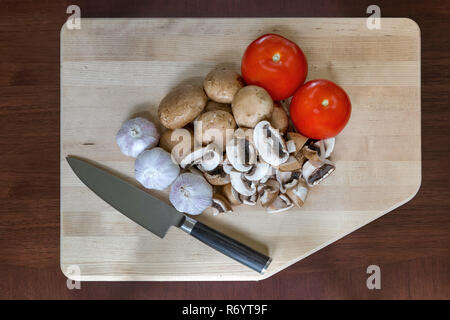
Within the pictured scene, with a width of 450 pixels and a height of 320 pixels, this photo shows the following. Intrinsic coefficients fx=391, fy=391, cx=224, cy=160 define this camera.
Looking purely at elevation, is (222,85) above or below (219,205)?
above

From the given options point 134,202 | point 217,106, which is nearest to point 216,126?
point 217,106

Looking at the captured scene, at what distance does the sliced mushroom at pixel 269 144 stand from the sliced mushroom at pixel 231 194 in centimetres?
11

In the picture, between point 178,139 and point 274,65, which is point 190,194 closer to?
point 178,139

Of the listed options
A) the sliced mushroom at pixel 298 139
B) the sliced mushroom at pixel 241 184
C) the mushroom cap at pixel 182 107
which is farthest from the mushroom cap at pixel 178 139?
the sliced mushroom at pixel 298 139

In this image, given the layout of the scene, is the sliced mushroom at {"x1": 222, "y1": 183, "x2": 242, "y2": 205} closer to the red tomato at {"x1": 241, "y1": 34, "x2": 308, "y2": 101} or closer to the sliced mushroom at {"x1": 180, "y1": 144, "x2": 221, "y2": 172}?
the sliced mushroom at {"x1": 180, "y1": 144, "x2": 221, "y2": 172}

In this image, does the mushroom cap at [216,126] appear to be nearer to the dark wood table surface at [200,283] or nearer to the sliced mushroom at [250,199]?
the sliced mushroom at [250,199]

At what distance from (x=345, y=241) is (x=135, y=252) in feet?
1.72

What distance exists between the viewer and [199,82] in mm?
941

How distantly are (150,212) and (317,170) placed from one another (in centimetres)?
40

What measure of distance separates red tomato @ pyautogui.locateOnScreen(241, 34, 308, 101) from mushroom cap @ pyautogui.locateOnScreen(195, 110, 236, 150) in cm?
10

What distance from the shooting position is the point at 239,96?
837 mm

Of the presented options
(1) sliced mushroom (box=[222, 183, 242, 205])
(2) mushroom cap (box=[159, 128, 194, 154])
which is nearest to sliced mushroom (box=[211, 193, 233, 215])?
(1) sliced mushroom (box=[222, 183, 242, 205])

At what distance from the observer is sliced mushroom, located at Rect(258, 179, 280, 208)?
0.90 metres
